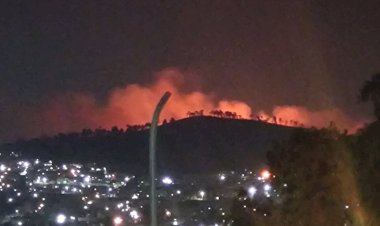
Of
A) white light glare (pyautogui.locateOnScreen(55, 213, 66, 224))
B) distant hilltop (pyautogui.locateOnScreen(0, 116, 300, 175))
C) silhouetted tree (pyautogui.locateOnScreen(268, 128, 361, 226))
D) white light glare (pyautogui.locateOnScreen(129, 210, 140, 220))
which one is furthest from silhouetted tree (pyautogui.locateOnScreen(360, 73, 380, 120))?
distant hilltop (pyautogui.locateOnScreen(0, 116, 300, 175))

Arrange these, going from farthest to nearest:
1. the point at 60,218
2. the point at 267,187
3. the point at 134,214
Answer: the point at 60,218 < the point at 134,214 < the point at 267,187

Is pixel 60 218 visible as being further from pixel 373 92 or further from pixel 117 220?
pixel 373 92

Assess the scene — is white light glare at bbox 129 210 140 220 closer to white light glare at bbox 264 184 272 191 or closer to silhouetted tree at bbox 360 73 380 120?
white light glare at bbox 264 184 272 191

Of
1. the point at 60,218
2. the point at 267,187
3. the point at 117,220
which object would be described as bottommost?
the point at 267,187

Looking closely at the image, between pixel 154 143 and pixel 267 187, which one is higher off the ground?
pixel 267 187

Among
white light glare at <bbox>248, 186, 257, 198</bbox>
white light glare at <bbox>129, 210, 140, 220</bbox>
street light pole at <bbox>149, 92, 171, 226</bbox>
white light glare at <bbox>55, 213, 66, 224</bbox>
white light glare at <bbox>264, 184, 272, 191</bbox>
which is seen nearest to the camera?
street light pole at <bbox>149, 92, 171, 226</bbox>

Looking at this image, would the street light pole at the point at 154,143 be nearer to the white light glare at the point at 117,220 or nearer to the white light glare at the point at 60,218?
the white light glare at the point at 117,220

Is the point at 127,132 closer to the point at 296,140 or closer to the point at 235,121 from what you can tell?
the point at 235,121

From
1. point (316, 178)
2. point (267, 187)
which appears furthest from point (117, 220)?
point (316, 178)

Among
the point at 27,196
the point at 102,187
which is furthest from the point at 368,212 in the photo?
the point at 102,187
